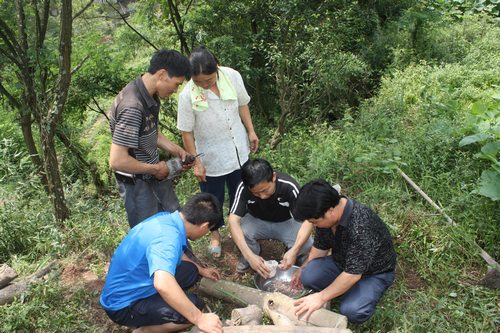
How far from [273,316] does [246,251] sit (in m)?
0.71

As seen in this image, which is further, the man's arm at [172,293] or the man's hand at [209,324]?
the man's hand at [209,324]

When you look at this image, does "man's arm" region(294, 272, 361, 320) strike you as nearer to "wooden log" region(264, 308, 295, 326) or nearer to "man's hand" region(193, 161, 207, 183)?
"wooden log" region(264, 308, 295, 326)

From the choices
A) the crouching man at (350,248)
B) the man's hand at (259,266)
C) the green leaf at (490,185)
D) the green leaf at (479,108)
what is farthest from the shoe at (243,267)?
the green leaf at (479,108)

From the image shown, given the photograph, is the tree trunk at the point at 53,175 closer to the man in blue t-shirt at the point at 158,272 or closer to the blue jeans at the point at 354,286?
the man in blue t-shirt at the point at 158,272

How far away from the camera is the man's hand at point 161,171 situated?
3169mm

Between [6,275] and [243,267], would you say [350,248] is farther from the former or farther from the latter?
[6,275]

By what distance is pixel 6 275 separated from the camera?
3439mm

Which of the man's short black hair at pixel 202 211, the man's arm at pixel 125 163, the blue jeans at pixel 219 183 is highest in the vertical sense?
the man's arm at pixel 125 163

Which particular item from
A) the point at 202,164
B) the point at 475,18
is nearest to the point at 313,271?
the point at 202,164

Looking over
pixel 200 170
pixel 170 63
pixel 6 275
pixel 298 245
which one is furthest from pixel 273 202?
pixel 6 275

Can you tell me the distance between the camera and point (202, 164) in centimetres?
371

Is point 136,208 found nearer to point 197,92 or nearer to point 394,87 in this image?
point 197,92

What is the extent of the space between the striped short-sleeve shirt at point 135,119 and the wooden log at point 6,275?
1.50 m

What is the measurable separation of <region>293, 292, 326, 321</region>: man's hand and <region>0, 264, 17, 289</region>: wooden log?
7.64ft
